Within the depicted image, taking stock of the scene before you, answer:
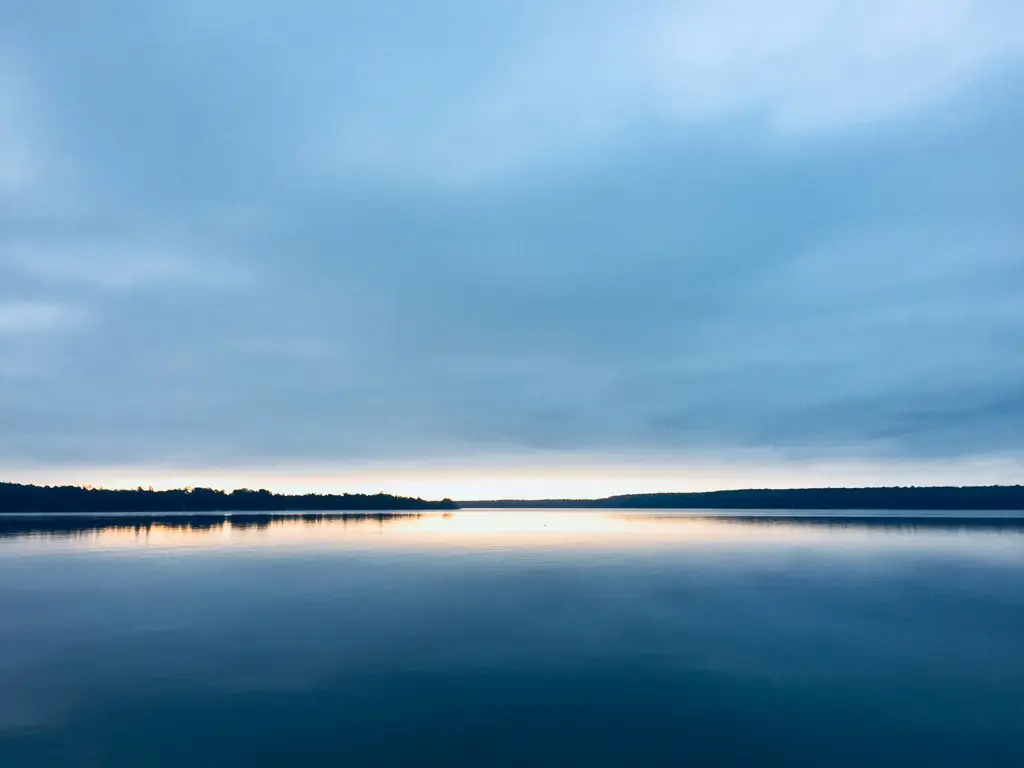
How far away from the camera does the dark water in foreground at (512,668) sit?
14.0m

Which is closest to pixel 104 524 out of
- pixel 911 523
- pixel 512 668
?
pixel 512 668

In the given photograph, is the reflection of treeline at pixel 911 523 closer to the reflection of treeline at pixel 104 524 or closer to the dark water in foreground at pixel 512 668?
the dark water in foreground at pixel 512 668

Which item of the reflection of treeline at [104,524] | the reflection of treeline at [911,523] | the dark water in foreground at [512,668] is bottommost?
the reflection of treeline at [911,523]

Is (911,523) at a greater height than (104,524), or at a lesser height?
lesser

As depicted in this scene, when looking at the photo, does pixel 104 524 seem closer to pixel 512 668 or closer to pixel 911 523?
pixel 512 668

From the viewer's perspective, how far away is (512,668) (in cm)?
1945

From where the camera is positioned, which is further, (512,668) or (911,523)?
(911,523)

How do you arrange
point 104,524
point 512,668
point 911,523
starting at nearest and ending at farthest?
1. point 512,668
2. point 104,524
3. point 911,523

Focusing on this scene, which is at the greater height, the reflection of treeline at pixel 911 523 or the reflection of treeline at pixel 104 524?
the reflection of treeline at pixel 104 524

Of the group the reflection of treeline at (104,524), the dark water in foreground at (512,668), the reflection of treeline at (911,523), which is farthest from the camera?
the reflection of treeline at (911,523)

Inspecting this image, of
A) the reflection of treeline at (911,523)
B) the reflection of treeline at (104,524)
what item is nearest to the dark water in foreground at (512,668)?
the reflection of treeline at (104,524)

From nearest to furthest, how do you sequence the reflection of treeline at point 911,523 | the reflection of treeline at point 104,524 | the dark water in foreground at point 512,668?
the dark water in foreground at point 512,668 → the reflection of treeline at point 104,524 → the reflection of treeline at point 911,523

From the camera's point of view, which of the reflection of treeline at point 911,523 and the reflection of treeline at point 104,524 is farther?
the reflection of treeline at point 911,523

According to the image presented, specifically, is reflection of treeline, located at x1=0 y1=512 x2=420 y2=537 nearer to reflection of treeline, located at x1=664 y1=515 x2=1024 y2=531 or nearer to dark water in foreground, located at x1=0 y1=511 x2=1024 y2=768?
dark water in foreground, located at x1=0 y1=511 x2=1024 y2=768
